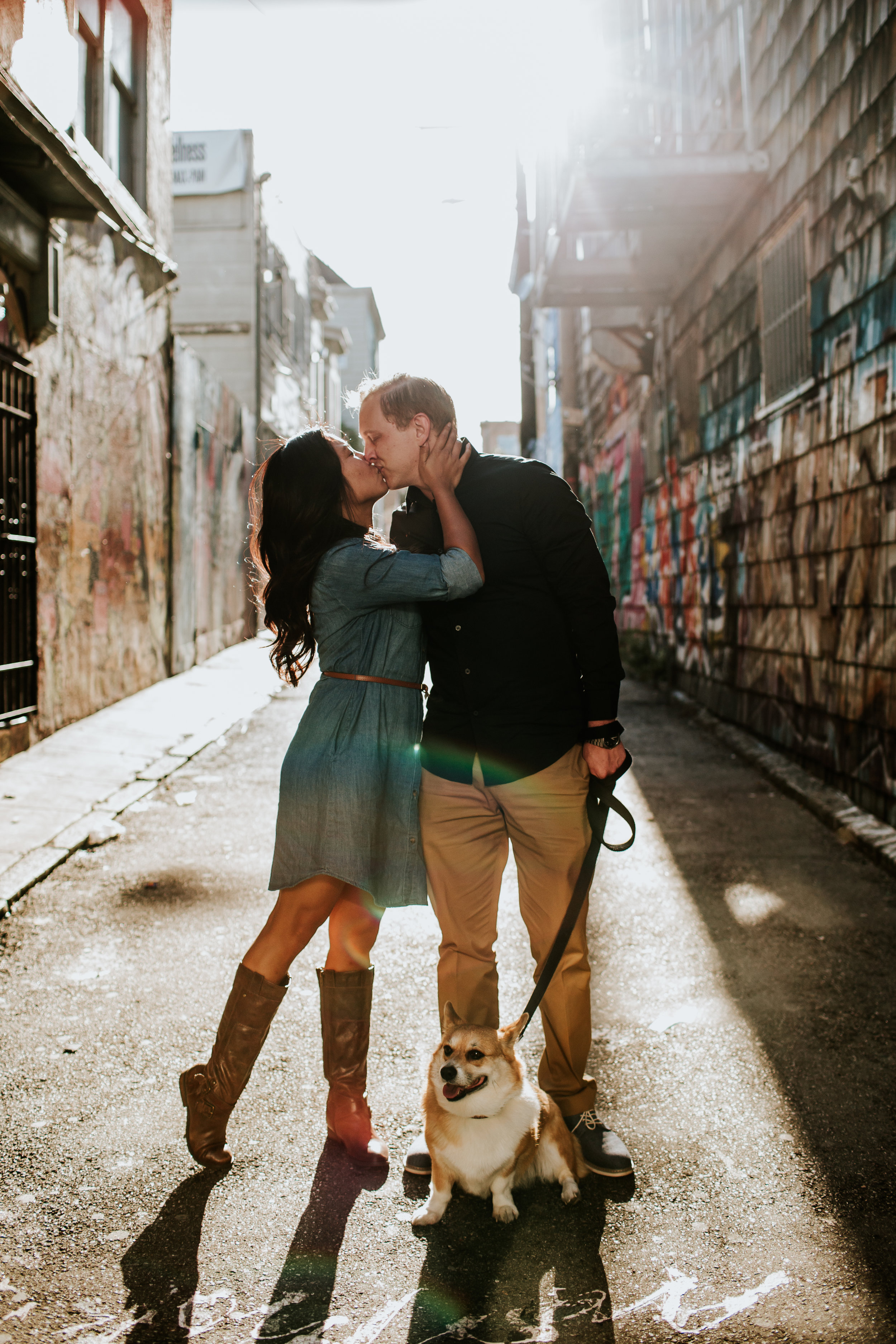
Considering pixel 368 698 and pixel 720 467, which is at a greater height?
pixel 720 467

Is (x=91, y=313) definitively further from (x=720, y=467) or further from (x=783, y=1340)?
(x=783, y=1340)

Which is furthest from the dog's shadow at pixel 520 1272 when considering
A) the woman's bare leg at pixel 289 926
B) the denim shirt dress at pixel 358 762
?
the denim shirt dress at pixel 358 762

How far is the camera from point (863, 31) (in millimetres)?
6285

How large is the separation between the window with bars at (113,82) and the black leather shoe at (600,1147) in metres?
9.68

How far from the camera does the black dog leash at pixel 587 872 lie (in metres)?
2.68

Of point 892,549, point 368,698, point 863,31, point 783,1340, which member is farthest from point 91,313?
point 783,1340

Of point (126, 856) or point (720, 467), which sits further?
point (720, 467)

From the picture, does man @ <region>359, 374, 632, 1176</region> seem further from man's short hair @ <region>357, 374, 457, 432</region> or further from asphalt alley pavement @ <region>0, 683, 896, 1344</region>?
asphalt alley pavement @ <region>0, 683, 896, 1344</region>

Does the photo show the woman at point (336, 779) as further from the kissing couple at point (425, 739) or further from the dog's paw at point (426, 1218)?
the dog's paw at point (426, 1218)

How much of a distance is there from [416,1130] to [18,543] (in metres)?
5.99

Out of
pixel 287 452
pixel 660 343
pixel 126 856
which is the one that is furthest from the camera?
pixel 660 343

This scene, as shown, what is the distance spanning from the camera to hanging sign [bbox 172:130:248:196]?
21609 millimetres

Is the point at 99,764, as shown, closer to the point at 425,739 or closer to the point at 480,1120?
the point at 425,739

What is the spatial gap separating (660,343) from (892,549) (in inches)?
310
